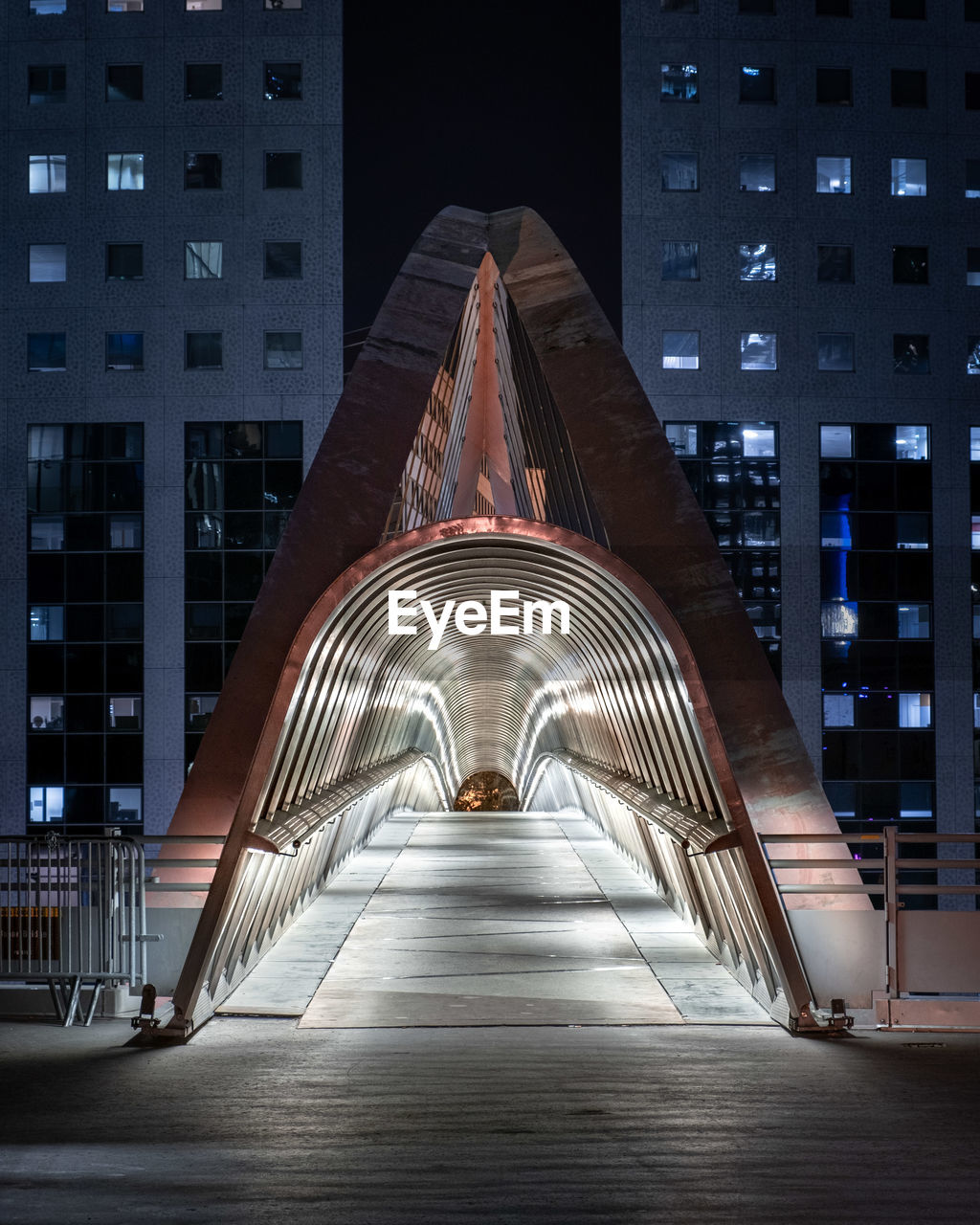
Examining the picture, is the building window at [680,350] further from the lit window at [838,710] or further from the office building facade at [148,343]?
the lit window at [838,710]

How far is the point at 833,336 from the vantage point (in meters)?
40.6

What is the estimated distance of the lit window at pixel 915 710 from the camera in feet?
131

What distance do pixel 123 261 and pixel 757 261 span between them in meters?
17.6

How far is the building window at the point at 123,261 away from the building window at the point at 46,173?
2242 millimetres

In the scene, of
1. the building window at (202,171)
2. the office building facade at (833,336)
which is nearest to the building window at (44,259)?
the building window at (202,171)

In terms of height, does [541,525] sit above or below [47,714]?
above

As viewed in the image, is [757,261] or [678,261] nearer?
[678,261]

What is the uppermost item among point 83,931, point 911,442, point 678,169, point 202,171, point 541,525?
point 678,169

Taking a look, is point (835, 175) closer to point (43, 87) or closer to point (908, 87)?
point (908, 87)

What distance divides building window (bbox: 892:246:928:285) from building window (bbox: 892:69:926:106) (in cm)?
418

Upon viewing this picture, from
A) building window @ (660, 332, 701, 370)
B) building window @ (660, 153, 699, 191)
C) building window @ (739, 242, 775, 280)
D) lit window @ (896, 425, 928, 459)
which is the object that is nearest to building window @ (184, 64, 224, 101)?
building window @ (660, 153, 699, 191)

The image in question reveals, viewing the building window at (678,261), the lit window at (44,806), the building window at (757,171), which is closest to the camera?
the lit window at (44,806)

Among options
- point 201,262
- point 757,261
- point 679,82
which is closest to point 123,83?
point 201,262

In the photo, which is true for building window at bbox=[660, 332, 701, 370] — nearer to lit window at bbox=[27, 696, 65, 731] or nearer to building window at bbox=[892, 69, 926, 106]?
building window at bbox=[892, 69, 926, 106]
